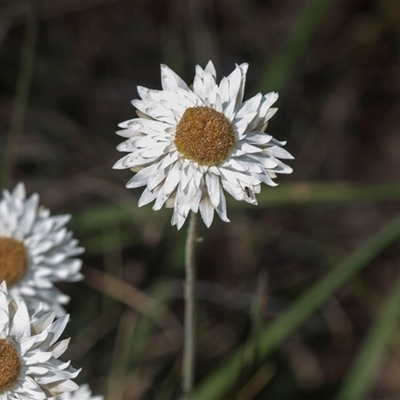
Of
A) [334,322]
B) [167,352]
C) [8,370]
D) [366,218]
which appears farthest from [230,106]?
[366,218]

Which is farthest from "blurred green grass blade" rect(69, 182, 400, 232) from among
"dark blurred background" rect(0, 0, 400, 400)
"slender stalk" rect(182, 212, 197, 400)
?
"slender stalk" rect(182, 212, 197, 400)

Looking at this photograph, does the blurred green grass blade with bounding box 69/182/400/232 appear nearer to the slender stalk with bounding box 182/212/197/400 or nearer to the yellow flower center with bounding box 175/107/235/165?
the slender stalk with bounding box 182/212/197/400

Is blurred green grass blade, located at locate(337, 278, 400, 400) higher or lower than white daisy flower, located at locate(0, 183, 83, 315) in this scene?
lower

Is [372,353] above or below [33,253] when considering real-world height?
below

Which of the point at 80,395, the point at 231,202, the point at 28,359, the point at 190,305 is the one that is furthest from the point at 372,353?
the point at 28,359

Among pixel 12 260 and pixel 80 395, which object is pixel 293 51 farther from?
pixel 80 395

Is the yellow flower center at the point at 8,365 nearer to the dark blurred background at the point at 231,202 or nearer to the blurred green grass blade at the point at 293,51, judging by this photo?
the dark blurred background at the point at 231,202

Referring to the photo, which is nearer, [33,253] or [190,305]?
[190,305]
